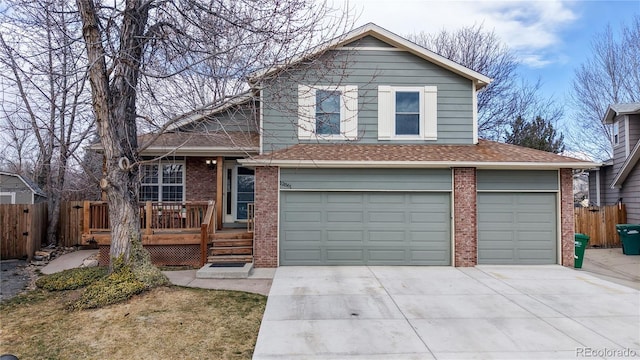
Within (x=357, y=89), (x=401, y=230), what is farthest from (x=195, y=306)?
(x=357, y=89)

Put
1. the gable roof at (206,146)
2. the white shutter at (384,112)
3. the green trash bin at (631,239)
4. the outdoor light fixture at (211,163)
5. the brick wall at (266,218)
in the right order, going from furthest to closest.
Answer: the green trash bin at (631,239) < the outdoor light fixture at (211,163) < the gable roof at (206,146) < the white shutter at (384,112) < the brick wall at (266,218)

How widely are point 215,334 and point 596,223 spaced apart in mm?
14542

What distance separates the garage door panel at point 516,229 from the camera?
9.59 m

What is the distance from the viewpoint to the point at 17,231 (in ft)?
33.7

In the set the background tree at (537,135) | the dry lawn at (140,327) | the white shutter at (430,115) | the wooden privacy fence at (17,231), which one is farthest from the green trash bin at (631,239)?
the wooden privacy fence at (17,231)

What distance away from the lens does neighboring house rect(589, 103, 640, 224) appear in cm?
1333

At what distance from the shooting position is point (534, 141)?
19641mm

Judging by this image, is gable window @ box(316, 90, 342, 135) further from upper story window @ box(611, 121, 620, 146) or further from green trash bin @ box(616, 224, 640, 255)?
upper story window @ box(611, 121, 620, 146)

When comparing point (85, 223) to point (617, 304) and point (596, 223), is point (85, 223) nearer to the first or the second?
point (617, 304)

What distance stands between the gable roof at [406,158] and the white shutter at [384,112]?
44 cm

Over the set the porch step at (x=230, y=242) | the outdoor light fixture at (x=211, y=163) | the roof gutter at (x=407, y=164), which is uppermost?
the outdoor light fixture at (x=211, y=163)

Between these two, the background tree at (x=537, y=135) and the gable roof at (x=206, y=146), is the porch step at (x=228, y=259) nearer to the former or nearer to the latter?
the gable roof at (x=206, y=146)

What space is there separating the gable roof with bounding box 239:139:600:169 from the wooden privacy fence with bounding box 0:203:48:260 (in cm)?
678

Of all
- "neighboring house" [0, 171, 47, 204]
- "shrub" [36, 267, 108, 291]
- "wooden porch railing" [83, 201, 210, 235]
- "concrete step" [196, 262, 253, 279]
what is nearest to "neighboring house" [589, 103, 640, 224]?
"concrete step" [196, 262, 253, 279]
